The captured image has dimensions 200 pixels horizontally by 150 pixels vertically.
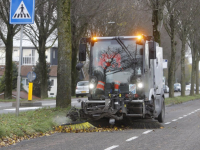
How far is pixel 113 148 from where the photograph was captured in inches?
347

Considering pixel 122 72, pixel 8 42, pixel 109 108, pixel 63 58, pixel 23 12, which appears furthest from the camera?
pixel 8 42

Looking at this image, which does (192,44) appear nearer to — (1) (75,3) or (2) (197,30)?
(2) (197,30)

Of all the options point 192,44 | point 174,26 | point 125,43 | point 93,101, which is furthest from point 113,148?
point 192,44

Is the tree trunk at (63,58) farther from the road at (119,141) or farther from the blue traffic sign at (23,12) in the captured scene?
the road at (119,141)

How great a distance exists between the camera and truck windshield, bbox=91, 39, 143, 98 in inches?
524

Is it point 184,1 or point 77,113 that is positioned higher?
point 184,1

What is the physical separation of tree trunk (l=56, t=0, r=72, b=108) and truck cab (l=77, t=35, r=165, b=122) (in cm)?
241

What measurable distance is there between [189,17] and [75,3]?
1396 cm

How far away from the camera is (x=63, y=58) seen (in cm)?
1584

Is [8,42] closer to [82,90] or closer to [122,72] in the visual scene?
[82,90]

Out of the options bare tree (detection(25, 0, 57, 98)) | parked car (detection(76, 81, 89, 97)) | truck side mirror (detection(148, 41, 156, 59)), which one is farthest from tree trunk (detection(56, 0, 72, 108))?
parked car (detection(76, 81, 89, 97))

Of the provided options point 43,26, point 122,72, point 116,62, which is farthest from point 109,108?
point 43,26

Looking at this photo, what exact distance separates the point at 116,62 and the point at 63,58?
306 cm

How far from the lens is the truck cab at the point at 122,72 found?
13016mm
